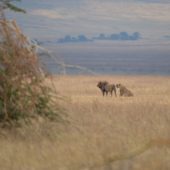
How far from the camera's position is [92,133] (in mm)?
14102

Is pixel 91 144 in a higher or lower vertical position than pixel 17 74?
lower

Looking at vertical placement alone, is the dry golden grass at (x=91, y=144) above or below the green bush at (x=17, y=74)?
below

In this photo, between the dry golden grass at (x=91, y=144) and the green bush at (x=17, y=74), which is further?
the green bush at (x=17, y=74)

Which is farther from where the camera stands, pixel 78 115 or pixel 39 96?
pixel 78 115

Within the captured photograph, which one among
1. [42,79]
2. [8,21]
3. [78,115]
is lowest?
[78,115]

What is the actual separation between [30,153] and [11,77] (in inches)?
76.2

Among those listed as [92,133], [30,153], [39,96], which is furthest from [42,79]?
[30,153]

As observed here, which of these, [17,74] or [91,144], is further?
[17,74]

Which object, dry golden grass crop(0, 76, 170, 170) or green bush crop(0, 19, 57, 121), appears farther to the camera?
green bush crop(0, 19, 57, 121)

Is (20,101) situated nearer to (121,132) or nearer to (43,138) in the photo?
(43,138)

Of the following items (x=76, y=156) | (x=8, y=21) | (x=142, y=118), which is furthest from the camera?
(x=142, y=118)

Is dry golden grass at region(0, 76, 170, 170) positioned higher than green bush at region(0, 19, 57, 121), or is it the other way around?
green bush at region(0, 19, 57, 121)

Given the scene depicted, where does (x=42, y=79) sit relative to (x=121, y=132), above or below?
above

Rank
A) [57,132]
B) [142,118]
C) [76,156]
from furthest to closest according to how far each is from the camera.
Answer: [142,118] < [57,132] < [76,156]
